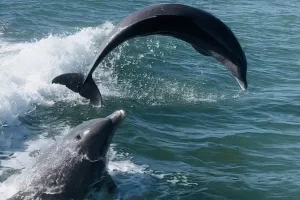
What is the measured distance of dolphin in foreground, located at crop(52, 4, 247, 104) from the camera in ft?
26.1

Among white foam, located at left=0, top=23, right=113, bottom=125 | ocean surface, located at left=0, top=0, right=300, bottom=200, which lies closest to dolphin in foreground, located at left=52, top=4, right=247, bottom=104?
ocean surface, located at left=0, top=0, right=300, bottom=200

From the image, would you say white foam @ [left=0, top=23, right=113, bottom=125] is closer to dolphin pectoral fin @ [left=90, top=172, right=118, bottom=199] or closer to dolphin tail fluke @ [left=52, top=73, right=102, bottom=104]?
dolphin tail fluke @ [left=52, top=73, right=102, bottom=104]

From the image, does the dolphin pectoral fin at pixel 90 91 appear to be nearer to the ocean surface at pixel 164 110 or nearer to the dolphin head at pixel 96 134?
the dolphin head at pixel 96 134

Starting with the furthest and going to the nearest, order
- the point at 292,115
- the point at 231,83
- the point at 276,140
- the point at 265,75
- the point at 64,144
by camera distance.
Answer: the point at 265,75
the point at 231,83
the point at 292,115
the point at 276,140
the point at 64,144

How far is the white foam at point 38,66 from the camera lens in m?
13.7

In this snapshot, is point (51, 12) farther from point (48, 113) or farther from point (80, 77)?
point (80, 77)

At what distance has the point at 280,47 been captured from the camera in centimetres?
2206

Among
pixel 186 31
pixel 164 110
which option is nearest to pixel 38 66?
pixel 164 110

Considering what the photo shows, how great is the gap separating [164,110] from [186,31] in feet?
18.7

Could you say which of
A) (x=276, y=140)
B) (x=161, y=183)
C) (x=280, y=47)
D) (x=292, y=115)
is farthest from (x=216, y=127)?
(x=280, y=47)

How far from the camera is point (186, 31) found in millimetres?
8219

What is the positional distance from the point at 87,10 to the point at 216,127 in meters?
14.9

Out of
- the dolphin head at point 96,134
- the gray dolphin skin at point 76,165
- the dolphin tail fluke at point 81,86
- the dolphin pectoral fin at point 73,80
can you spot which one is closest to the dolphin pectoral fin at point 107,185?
the gray dolphin skin at point 76,165

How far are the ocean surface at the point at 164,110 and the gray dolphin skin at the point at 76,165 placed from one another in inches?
A: 23.4
